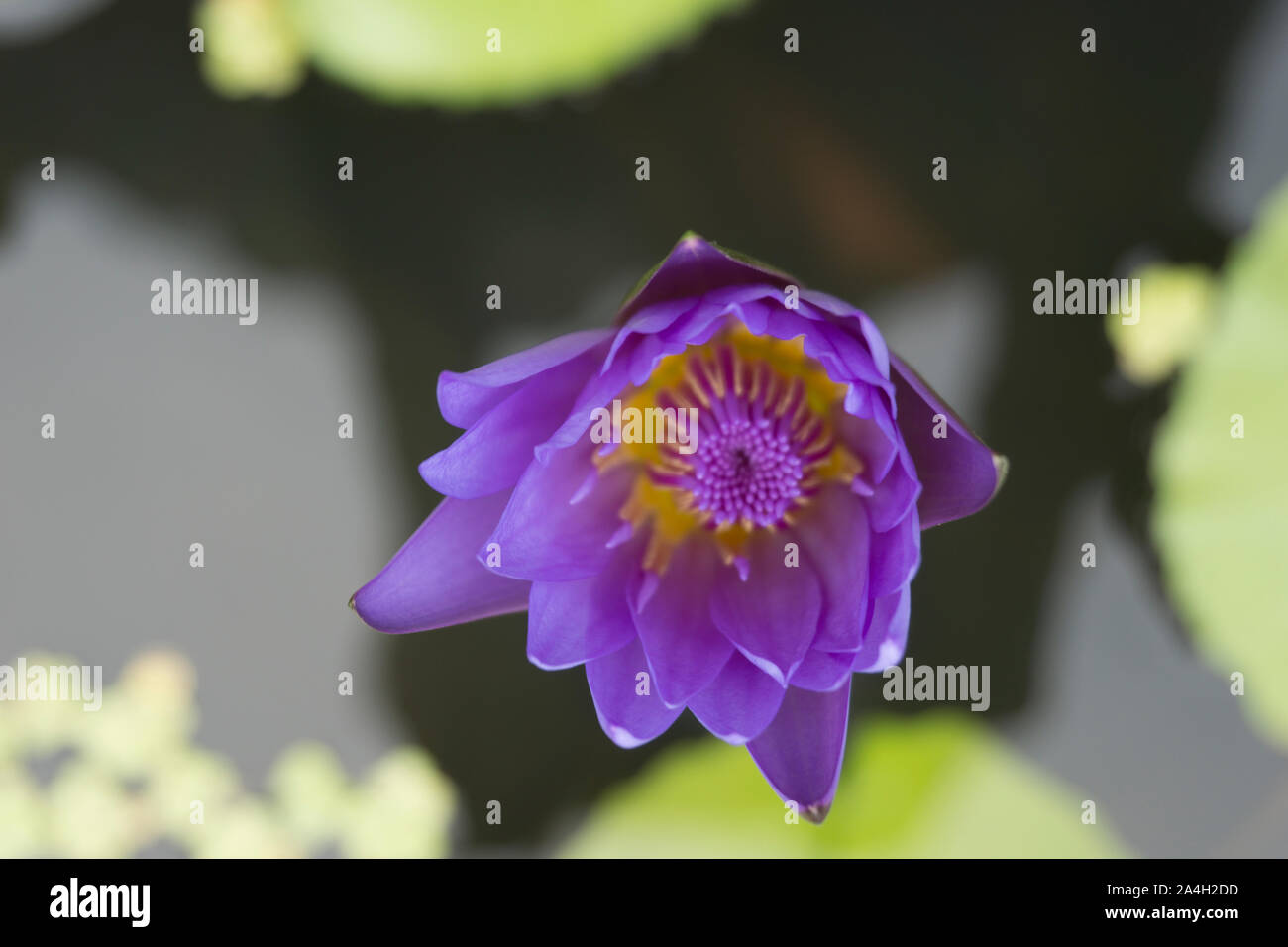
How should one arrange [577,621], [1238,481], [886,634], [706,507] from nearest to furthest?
[886,634], [577,621], [706,507], [1238,481]

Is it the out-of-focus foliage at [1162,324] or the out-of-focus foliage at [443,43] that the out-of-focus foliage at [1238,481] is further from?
the out-of-focus foliage at [443,43]

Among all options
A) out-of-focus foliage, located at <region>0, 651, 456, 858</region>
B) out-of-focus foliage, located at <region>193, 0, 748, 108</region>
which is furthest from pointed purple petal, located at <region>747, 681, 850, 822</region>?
out-of-focus foliage, located at <region>193, 0, 748, 108</region>

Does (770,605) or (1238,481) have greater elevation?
(1238,481)

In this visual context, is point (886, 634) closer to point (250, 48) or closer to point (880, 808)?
point (880, 808)

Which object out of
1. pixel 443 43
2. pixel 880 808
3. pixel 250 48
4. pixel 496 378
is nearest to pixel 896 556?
pixel 496 378

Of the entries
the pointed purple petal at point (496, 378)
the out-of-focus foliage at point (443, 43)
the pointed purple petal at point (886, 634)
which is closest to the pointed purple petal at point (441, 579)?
the pointed purple petal at point (496, 378)

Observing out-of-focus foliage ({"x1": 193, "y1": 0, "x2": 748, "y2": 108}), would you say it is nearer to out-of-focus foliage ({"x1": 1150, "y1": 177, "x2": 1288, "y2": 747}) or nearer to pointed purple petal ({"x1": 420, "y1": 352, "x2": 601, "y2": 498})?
pointed purple petal ({"x1": 420, "y1": 352, "x2": 601, "y2": 498})
